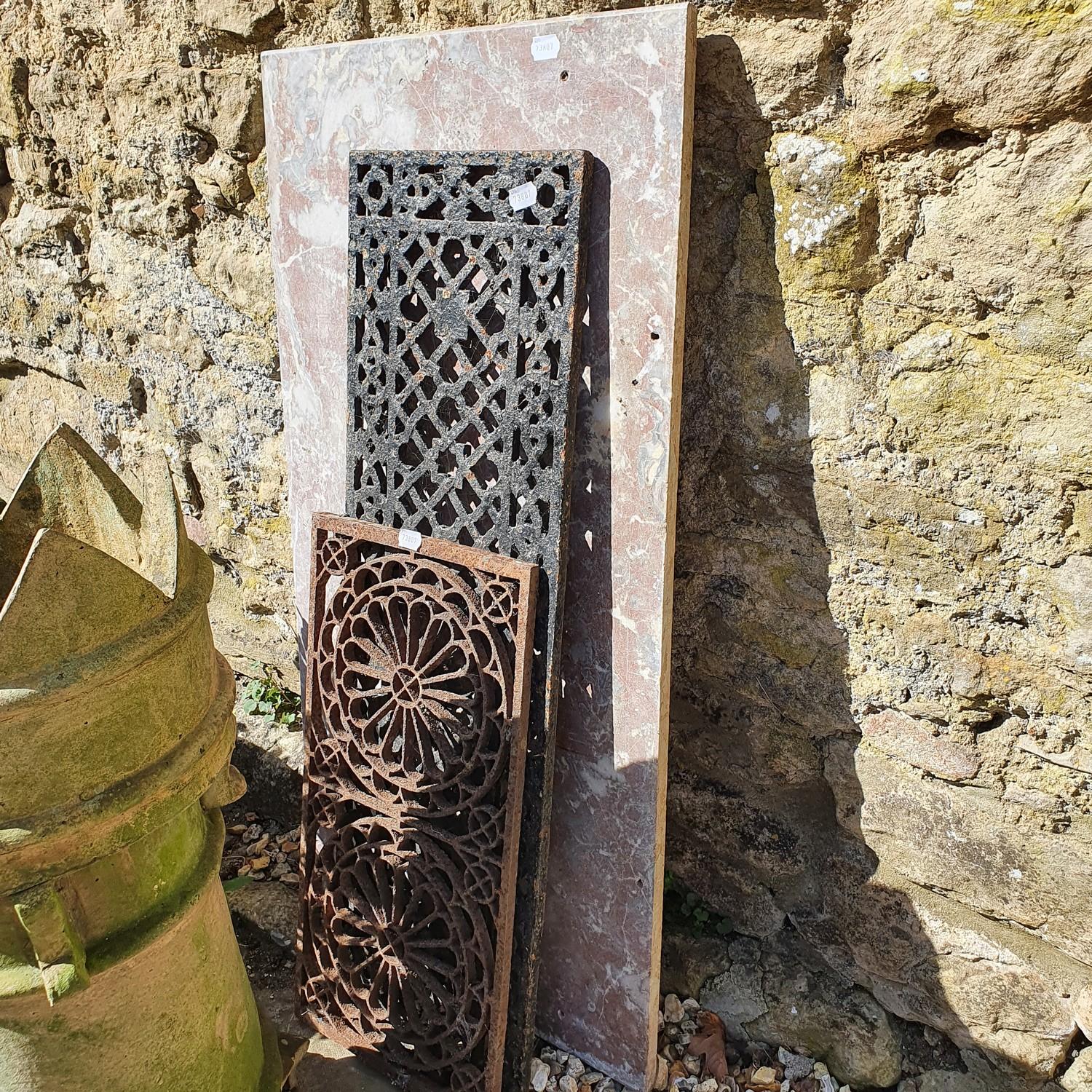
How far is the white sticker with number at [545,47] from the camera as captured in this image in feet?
6.31

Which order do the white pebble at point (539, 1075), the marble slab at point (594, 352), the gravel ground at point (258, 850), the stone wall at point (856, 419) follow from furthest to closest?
the gravel ground at point (258, 850)
the white pebble at point (539, 1075)
the marble slab at point (594, 352)
the stone wall at point (856, 419)

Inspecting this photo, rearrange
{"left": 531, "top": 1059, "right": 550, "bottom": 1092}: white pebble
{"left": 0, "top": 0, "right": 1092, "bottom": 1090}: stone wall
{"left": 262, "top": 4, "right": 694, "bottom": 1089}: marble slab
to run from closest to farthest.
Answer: {"left": 0, "top": 0, "right": 1092, "bottom": 1090}: stone wall < {"left": 262, "top": 4, "right": 694, "bottom": 1089}: marble slab < {"left": 531, "top": 1059, "right": 550, "bottom": 1092}: white pebble

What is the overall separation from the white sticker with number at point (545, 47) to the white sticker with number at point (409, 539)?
3.18 ft

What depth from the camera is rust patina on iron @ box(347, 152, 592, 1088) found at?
1978mm

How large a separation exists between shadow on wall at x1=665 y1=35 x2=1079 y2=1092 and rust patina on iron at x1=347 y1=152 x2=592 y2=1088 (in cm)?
32

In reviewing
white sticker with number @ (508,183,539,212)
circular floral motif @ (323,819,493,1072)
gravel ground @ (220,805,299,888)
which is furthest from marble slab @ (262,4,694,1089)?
gravel ground @ (220,805,299,888)

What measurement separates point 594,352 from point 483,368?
0.24 meters

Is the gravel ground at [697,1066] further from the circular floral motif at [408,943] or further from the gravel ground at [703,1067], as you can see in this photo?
the circular floral motif at [408,943]

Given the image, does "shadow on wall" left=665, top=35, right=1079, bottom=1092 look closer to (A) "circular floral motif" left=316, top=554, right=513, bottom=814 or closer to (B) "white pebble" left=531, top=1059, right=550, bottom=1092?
(B) "white pebble" left=531, top=1059, right=550, bottom=1092

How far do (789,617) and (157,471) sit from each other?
130cm

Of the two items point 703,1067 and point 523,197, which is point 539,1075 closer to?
point 703,1067

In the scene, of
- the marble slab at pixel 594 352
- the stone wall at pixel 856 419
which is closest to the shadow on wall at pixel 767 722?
the stone wall at pixel 856 419

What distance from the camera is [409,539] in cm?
222

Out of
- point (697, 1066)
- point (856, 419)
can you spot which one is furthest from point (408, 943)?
point (856, 419)
